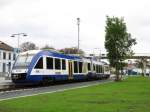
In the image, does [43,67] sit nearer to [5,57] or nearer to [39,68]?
[39,68]

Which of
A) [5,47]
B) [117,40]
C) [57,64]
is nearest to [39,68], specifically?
[57,64]

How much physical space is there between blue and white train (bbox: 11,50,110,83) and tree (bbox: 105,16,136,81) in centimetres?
940

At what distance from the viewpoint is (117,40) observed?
60.2 meters

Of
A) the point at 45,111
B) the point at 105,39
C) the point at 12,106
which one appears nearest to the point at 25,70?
the point at 12,106

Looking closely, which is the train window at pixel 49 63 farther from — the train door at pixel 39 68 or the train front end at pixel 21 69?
the train front end at pixel 21 69

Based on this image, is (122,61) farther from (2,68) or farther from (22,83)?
(2,68)

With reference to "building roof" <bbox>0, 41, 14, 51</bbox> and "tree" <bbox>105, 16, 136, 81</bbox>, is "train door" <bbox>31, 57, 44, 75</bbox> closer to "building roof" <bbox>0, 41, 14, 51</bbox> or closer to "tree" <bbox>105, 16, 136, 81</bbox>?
"tree" <bbox>105, 16, 136, 81</bbox>

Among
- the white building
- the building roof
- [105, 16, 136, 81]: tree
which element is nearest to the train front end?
[105, 16, 136, 81]: tree

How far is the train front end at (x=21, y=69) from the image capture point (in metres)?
37.3

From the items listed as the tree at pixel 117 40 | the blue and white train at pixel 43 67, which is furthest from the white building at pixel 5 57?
the blue and white train at pixel 43 67

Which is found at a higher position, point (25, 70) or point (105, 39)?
point (105, 39)

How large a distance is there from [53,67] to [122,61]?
21.0 meters

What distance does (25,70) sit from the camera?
37.5 m

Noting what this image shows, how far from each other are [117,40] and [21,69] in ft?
81.3
